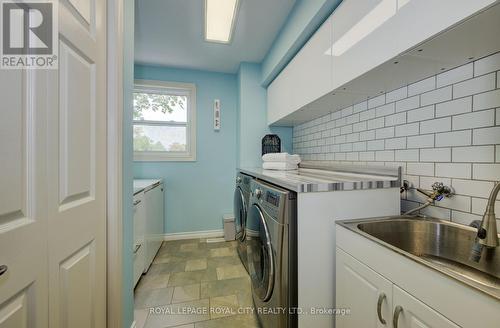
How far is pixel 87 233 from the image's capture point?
2.85ft

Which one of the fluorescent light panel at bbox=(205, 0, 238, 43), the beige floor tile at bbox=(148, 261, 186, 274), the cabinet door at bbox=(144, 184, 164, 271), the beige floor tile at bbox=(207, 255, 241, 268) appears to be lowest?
the beige floor tile at bbox=(148, 261, 186, 274)

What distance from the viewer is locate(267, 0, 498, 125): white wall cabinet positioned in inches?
28.1

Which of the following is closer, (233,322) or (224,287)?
(233,322)

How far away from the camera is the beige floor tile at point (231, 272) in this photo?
6.30 ft

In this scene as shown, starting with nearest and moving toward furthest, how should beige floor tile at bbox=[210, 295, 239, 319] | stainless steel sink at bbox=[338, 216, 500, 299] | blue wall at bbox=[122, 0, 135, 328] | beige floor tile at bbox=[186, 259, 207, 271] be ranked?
1. stainless steel sink at bbox=[338, 216, 500, 299]
2. blue wall at bbox=[122, 0, 135, 328]
3. beige floor tile at bbox=[210, 295, 239, 319]
4. beige floor tile at bbox=[186, 259, 207, 271]

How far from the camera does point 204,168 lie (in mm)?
2996

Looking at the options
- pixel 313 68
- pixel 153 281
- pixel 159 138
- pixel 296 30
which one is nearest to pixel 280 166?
pixel 313 68

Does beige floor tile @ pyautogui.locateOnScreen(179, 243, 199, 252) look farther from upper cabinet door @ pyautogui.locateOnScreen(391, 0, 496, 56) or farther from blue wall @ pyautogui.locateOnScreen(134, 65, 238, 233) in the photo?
upper cabinet door @ pyautogui.locateOnScreen(391, 0, 496, 56)

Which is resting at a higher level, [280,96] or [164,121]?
[280,96]

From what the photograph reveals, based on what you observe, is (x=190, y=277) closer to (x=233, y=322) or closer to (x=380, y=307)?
(x=233, y=322)

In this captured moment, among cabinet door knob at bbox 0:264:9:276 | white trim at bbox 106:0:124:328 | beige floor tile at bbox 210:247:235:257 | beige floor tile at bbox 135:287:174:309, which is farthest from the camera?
beige floor tile at bbox 210:247:235:257

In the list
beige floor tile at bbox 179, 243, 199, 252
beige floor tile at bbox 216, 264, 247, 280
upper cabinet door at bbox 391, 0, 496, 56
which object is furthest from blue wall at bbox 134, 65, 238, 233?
upper cabinet door at bbox 391, 0, 496, 56

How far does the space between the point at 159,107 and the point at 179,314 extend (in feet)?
8.26

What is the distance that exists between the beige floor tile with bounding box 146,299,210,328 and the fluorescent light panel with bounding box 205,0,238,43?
2.43 meters
